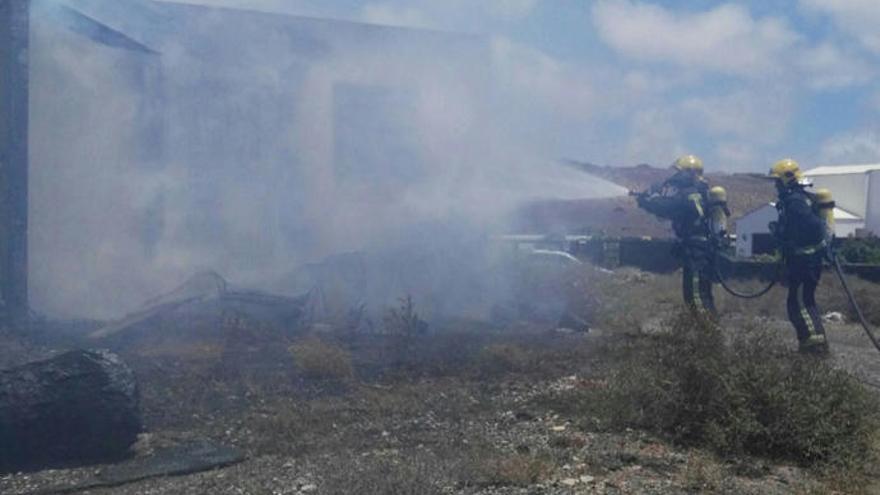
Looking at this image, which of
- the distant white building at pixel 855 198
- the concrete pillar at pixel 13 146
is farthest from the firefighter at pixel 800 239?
the distant white building at pixel 855 198

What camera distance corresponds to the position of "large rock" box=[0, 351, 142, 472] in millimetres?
6203

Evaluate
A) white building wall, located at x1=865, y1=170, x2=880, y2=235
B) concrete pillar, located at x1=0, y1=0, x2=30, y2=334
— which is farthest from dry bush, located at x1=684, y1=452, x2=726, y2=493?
white building wall, located at x1=865, y1=170, x2=880, y2=235

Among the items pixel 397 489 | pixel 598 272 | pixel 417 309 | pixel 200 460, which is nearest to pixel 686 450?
pixel 397 489

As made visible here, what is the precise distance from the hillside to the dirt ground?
4.44m

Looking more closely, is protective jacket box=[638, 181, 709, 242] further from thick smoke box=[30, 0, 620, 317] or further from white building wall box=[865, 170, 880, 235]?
white building wall box=[865, 170, 880, 235]

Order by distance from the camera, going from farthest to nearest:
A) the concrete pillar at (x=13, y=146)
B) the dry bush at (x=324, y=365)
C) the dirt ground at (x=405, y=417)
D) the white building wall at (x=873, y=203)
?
the white building wall at (x=873, y=203) < the concrete pillar at (x=13, y=146) < the dry bush at (x=324, y=365) < the dirt ground at (x=405, y=417)

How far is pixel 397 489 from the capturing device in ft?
16.6

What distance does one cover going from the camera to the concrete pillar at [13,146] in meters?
11.8

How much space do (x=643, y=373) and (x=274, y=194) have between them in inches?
505

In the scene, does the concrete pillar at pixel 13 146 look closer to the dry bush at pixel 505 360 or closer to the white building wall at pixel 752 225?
the dry bush at pixel 505 360

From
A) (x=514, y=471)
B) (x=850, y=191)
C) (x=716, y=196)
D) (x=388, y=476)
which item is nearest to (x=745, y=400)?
(x=514, y=471)

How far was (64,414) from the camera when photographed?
6.27 metres

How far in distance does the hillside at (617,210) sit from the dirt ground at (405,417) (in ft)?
14.6

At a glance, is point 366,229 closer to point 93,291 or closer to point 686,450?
point 93,291
